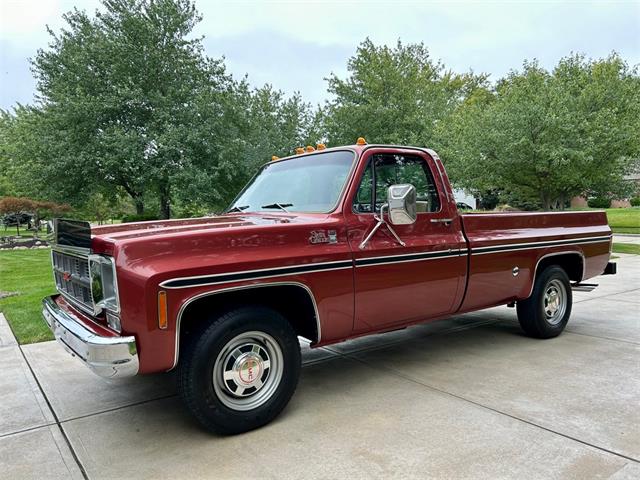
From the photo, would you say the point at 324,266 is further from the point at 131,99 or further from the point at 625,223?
the point at 625,223

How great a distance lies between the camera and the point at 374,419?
3.58 m

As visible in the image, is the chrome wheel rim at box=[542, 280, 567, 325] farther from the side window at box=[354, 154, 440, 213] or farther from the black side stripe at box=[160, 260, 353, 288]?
the black side stripe at box=[160, 260, 353, 288]

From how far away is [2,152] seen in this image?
30969 mm

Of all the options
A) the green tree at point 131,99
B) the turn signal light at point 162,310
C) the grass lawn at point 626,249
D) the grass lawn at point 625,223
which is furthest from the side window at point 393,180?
the grass lawn at point 625,223

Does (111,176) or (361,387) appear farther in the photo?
(111,176)

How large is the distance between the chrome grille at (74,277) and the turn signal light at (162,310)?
73 cm

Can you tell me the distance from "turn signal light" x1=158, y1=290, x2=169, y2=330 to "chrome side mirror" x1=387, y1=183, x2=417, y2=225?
1.78 m

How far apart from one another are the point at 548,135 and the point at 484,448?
1316 cm

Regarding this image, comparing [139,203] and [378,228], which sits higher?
[139,203]

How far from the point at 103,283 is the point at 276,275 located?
113cm

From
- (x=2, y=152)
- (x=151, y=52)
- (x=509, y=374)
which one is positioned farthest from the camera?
(x=2, y=152)

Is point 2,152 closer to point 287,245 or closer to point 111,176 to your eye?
point 111,176

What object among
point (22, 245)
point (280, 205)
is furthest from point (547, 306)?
point (22, 245)

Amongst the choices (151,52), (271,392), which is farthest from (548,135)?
(151,52)
